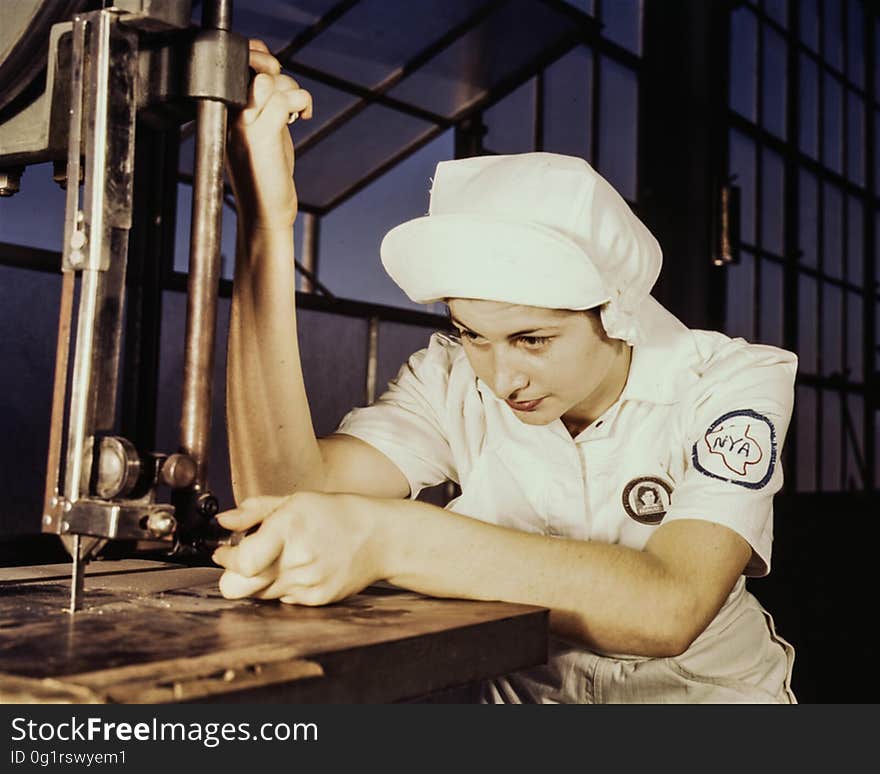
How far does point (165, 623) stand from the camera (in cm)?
84

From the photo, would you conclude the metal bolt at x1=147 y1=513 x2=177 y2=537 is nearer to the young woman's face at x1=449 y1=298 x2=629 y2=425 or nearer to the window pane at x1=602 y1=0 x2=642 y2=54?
the young woman's face at x1=449 y1=298 x2=629 y2=425

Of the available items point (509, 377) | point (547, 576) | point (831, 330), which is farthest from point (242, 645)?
point (831, 330)

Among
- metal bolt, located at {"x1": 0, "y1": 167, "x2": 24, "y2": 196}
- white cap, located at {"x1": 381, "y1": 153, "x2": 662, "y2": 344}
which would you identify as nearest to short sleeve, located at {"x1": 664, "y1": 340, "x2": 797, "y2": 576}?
white cap, located at {"x1": 381, "y1": 153, "x2": 662, "y2": 344}

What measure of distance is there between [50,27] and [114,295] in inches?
11.1

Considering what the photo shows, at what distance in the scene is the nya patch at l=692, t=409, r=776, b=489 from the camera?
1154 mm

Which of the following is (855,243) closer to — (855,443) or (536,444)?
(855,443)

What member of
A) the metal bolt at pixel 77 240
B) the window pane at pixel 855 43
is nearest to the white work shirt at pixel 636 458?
the metal bolt at pixel 77 240

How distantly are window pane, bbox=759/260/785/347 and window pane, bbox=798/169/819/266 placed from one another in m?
0.34

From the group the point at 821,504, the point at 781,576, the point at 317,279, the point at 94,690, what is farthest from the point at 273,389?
the point at 821,504

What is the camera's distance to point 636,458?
4.49ft

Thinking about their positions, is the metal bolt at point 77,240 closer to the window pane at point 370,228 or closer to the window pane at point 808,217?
the window pane at point 370,228

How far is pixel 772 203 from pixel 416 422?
466cm

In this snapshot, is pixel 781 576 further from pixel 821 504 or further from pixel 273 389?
pixel 273 389

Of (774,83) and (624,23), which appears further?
(774,83)
